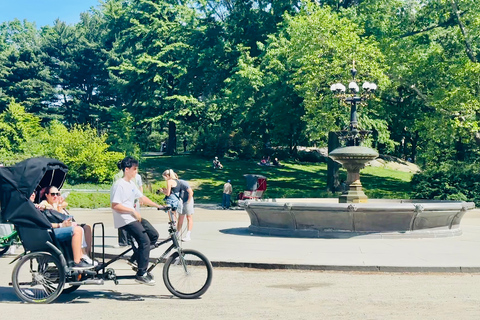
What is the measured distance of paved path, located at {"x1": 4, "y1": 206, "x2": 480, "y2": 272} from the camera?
11.8 metres

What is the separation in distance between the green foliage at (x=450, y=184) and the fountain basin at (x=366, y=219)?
719 inches

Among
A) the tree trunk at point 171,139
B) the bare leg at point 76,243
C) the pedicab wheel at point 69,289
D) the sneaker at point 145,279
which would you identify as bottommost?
the pedicab wheel at point 69,289

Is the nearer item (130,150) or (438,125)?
(438,125)

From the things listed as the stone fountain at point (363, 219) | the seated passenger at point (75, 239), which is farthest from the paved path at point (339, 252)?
the seated passenger at point (75, 239)

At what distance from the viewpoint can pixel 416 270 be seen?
11.6 m

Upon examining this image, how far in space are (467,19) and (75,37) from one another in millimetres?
49189

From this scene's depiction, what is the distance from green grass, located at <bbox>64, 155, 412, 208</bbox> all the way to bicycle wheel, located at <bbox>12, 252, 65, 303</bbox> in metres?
27.8

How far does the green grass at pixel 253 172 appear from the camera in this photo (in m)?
42.5

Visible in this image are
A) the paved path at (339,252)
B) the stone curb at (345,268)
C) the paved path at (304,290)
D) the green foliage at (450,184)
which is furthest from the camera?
the green foliage at (450,184)

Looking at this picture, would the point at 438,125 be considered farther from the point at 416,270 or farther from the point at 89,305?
the point at 89,305

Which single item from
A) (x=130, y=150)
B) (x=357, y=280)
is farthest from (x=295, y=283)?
(x=130, y=150)

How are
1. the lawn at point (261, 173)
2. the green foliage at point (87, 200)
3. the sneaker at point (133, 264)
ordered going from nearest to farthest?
the sneaker at point (133, 264), the green foliage at point (87, 200), the lawn at point (261, 173)

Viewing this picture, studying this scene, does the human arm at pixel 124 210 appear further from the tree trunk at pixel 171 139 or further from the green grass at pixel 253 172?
the tree trunk at pixel 171 139

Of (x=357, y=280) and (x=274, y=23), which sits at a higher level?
(x=274, y=23)
